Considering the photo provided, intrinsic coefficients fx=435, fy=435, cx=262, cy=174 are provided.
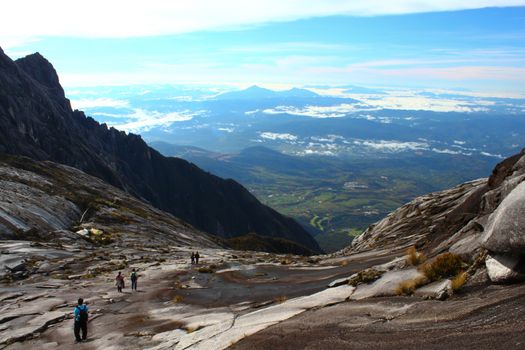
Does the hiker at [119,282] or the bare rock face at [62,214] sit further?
the bare rock face at [62,214]

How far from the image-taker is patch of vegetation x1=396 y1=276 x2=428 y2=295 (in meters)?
17.7

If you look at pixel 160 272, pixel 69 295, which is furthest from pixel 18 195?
pixel 69 295

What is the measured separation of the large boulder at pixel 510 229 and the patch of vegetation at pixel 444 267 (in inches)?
80.7

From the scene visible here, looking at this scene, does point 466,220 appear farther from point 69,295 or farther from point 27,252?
point 27,252

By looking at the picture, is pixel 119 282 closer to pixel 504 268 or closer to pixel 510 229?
pixel 504 268

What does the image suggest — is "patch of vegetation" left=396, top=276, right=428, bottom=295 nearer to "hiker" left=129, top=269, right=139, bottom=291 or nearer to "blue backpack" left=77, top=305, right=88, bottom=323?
"blue backpack" left=77, top=305, right=88, bottom=323

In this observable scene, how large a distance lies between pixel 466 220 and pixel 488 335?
12.3 metres

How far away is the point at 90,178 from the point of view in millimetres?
121875

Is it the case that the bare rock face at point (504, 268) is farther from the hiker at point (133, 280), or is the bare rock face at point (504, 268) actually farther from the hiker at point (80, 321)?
the hiker at point (133, 280)

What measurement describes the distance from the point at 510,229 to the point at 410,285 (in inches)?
188

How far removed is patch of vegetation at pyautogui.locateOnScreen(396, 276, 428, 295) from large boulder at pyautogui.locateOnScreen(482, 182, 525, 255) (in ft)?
10.4

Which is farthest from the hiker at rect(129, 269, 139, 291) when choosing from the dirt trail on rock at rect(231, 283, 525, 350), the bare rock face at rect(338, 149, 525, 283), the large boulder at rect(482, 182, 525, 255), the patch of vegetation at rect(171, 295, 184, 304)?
the large boulder at rect(482, 182, 525, 255)

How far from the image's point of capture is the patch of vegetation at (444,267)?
693 inches

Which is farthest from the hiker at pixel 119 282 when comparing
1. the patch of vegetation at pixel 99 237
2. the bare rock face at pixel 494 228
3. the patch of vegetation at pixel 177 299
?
the patch of vegetation at pixel 99 237
